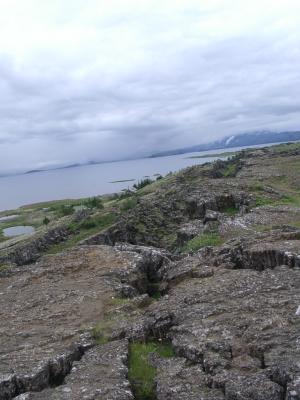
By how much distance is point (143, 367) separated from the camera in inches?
495

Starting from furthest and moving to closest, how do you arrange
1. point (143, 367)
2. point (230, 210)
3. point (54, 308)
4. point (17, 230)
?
1. point (17, 230)
2. point (230, 210)
3. point (54, 308)
4. point (143, 367)

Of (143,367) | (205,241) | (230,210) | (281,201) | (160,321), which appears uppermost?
(281,201)

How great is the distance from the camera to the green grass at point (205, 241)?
26719mm

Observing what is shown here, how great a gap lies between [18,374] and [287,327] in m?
7.47

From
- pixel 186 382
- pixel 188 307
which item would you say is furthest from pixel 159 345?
pixel 186 382

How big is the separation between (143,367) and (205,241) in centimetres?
1527

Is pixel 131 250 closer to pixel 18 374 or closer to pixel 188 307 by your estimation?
pixel 188 307

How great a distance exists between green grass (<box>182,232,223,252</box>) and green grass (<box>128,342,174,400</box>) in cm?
1261

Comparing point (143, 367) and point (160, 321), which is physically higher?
point (160, 321)

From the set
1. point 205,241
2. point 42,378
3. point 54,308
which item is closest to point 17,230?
point 205,241

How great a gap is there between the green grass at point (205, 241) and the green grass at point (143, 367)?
1261cm

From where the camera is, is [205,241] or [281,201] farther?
[281,201]

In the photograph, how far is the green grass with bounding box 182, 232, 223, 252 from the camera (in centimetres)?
2672

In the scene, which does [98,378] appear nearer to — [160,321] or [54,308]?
[160,321]
